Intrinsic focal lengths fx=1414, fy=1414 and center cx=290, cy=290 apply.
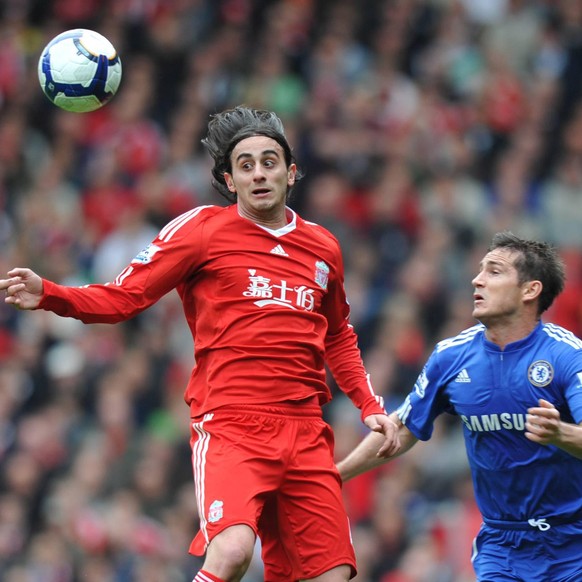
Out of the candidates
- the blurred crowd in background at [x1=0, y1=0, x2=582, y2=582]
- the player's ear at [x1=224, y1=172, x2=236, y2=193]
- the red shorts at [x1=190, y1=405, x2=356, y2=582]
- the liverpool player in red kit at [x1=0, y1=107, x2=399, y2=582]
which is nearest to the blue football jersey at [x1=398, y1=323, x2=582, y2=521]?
the liverpool player in red kit at [x1=0, y1=107, x2=399, y2=582]

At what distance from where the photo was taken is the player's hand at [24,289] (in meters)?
5.91

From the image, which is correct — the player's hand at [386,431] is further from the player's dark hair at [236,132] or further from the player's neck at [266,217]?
the player's dark hair at [236,132]

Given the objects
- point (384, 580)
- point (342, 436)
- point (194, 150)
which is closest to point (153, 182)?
point (194, 150)

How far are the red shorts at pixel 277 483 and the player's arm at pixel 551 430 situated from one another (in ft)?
3.25

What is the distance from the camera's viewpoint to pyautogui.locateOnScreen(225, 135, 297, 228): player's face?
6.45 metres

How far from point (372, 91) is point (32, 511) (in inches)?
214

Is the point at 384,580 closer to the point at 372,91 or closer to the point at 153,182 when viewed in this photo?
the point at 153,182

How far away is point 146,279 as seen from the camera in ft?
20.6

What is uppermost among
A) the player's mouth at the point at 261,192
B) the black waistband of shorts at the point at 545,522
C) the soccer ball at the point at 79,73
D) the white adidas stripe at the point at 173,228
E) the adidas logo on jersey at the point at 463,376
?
the soccer ball at the point at 79,73

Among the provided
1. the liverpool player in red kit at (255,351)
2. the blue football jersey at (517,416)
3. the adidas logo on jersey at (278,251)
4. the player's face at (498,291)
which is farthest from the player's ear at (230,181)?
the blue football jersey at (517,416)

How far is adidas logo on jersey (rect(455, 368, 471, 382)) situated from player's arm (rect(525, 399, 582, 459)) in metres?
0.60

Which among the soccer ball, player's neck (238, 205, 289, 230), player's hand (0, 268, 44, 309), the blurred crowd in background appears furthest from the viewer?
the blurred crowd in background

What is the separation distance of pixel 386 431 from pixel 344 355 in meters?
0.56

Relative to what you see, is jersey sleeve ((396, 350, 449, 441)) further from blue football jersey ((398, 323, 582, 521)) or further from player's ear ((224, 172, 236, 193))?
player's ear ((224, 172, 236, 193))
